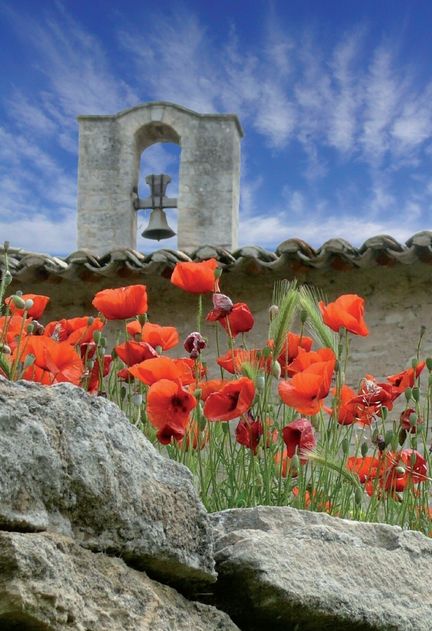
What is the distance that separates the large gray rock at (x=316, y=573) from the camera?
1.58m

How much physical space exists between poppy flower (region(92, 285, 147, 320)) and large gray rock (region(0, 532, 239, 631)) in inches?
50.4

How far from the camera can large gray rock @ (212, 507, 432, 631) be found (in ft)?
5.19

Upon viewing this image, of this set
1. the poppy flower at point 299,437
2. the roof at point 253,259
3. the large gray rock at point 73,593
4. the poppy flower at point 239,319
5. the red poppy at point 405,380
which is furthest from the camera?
the roof at point 253,259

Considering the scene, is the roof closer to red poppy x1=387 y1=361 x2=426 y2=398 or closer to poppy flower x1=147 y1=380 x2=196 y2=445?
red poppy x1=387 y1=361 x2=426 y2=398

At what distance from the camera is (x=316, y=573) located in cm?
166

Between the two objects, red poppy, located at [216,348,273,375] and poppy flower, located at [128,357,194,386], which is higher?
red poppy, located at [216,348,273,375]

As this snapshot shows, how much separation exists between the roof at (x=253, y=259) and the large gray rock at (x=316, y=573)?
381 centimetres

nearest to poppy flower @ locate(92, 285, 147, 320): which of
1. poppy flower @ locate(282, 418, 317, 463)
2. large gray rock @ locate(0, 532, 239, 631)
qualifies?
poppy flower @ locate(282, 418, 317, 463)

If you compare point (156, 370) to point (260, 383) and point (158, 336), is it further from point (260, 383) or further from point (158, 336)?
point (158, 336)

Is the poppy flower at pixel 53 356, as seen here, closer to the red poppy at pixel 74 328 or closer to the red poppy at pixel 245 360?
the red poppy at pixel 74 328

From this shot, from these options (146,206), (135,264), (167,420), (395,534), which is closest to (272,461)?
(167,420)

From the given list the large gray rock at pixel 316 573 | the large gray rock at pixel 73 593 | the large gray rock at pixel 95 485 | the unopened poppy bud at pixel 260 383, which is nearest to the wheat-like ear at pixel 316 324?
the unopened poppy bud at pixel 260 383

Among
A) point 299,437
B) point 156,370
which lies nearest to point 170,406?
point 156,370

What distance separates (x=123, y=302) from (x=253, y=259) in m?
3.23
